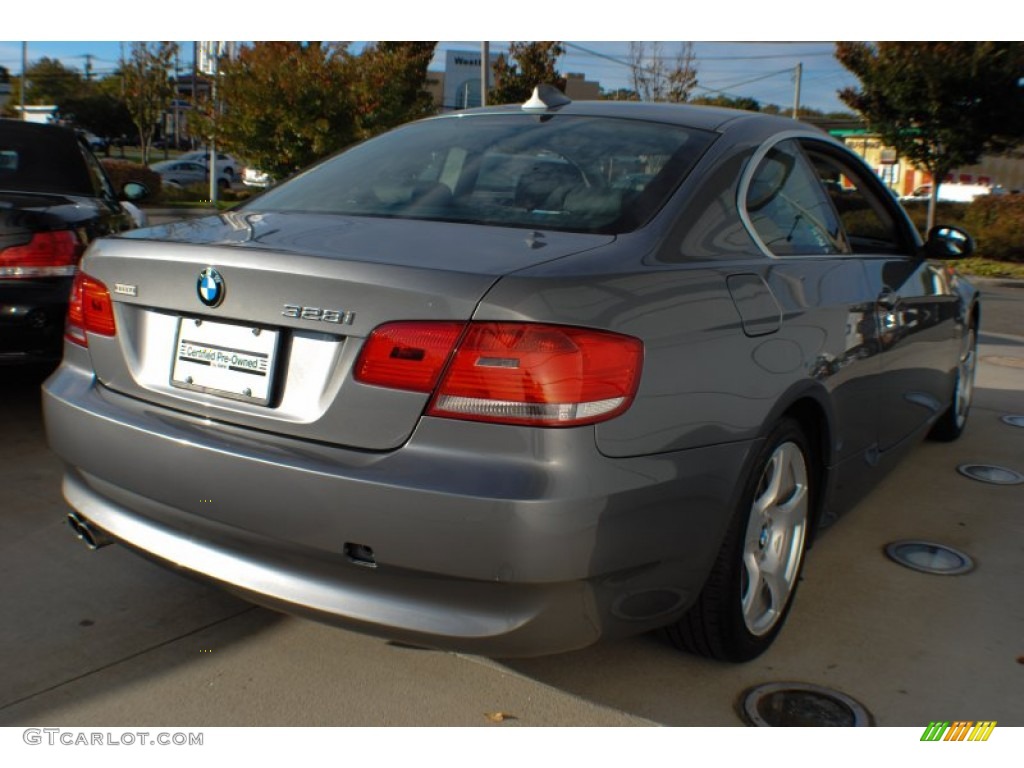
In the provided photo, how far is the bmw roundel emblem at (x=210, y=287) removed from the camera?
236cm

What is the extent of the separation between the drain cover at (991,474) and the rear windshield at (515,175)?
2804 mm

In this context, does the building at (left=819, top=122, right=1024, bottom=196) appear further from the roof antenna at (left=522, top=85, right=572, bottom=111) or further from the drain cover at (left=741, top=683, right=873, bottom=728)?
the drain cover at (left=741, top=683, right=873, bottom=728)

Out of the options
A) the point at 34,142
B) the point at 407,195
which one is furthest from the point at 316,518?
the point at 34,142

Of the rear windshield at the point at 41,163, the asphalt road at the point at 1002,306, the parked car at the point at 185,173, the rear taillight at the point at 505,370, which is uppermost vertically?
the parked car at the point at 185,173

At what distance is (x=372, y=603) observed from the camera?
2.20 metres

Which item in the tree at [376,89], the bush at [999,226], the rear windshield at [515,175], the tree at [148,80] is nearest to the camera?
the rear windshield at [515,175]

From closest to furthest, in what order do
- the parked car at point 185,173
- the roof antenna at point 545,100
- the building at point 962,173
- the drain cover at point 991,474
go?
the roof antenna at point 545,100 → the drain cover at point 991,474 → the parked car at point 185,173 → the building at point 962,173

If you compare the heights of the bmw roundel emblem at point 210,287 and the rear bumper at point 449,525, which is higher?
the bmw roundel emblem at point 210,287

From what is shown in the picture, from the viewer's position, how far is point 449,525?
6.79 feet

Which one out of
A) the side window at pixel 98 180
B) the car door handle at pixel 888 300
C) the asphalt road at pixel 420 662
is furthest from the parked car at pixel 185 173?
the car door handle at pixel 888 300

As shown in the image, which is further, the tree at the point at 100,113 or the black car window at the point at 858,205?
the tree at the point at 100,113
